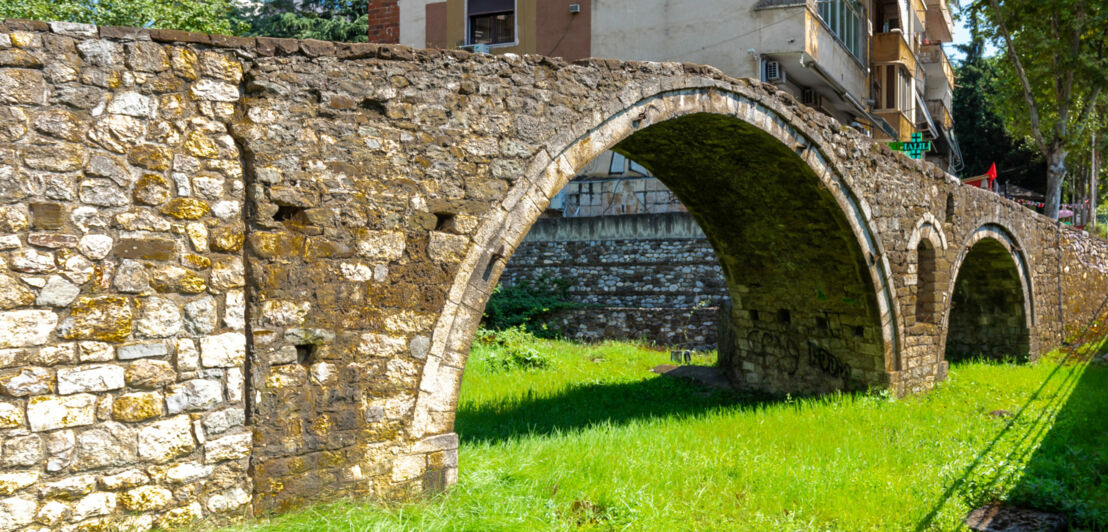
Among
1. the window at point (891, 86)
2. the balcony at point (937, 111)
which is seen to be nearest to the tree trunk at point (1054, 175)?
the window at point (891, 86)

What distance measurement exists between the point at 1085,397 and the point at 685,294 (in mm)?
7045

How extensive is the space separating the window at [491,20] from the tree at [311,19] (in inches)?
160

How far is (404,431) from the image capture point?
541cm

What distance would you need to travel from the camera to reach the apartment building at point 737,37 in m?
16.0

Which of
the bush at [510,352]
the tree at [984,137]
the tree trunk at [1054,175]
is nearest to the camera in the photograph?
the bush at [510,352]

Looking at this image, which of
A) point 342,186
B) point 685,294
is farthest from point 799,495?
point 685,294

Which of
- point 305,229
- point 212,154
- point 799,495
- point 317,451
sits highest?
point 212,154

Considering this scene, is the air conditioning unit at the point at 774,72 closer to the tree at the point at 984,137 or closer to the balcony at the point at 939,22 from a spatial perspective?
the balcony at the point at 939,22

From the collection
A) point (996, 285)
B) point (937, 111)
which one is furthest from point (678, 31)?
point (937, 111)

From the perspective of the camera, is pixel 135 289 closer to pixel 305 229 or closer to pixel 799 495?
pixel 305 229

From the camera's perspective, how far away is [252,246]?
16.2ft

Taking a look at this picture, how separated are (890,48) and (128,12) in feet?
52.3

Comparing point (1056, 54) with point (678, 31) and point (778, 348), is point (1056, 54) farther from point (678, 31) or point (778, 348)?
point (778, 348)

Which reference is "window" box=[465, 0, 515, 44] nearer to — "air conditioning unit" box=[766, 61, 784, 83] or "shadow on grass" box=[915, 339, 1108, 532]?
"air conditioning unit" box=[766, 61, 784, 83]
